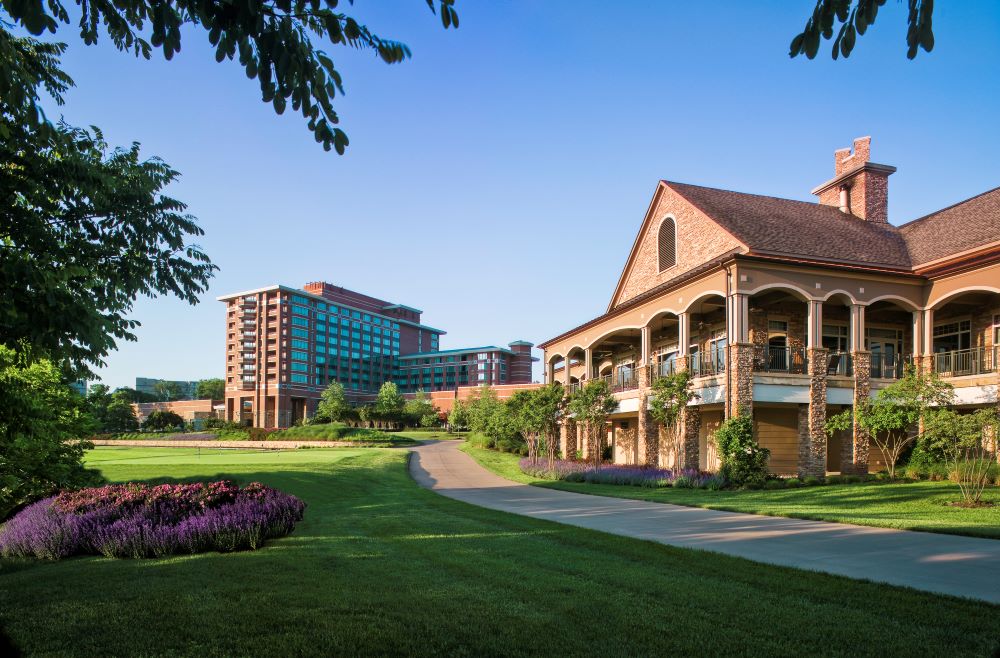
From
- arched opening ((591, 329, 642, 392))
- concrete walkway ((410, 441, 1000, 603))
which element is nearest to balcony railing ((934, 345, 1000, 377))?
arched opening ((591, 329, 642, 392))

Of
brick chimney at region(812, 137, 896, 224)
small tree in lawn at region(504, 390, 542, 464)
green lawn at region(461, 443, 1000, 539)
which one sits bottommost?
green lawn at region(461, 443, 1000, 539)

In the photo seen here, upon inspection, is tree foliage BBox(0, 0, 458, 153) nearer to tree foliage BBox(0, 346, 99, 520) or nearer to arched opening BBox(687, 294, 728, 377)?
tree foliage BBox(0, 346, 99, 520)

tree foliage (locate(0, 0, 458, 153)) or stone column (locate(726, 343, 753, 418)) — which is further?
stone column (locate(726, 343, 753, 418))

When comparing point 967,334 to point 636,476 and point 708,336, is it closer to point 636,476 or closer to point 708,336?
point 708,336

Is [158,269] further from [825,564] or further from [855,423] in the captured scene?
[855,423]

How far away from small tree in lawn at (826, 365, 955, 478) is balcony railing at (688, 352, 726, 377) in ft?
13.3

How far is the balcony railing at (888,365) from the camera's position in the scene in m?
24.6

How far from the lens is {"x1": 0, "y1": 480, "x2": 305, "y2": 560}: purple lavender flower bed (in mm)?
8734

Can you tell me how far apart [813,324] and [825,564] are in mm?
16511

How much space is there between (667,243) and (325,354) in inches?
4545

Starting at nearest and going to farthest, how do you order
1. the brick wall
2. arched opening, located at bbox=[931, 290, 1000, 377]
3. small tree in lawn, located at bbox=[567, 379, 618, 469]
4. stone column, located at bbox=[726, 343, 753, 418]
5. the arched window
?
stone column, located at bbox=[726, 343, 753, 418], arched opening, located at bbox=[931, 290, 1000, 377], the brick wall, small tree in lawn, located at bbox=[567, 379, 618, 469], the arched window

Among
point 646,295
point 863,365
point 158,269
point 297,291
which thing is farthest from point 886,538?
point 297,291

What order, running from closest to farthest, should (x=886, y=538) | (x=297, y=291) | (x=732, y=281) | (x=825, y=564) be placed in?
(x=825, y=564), (x=886, y=538), (x=732, y=281), (x=297, y=291)

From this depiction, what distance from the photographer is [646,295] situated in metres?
27.9
